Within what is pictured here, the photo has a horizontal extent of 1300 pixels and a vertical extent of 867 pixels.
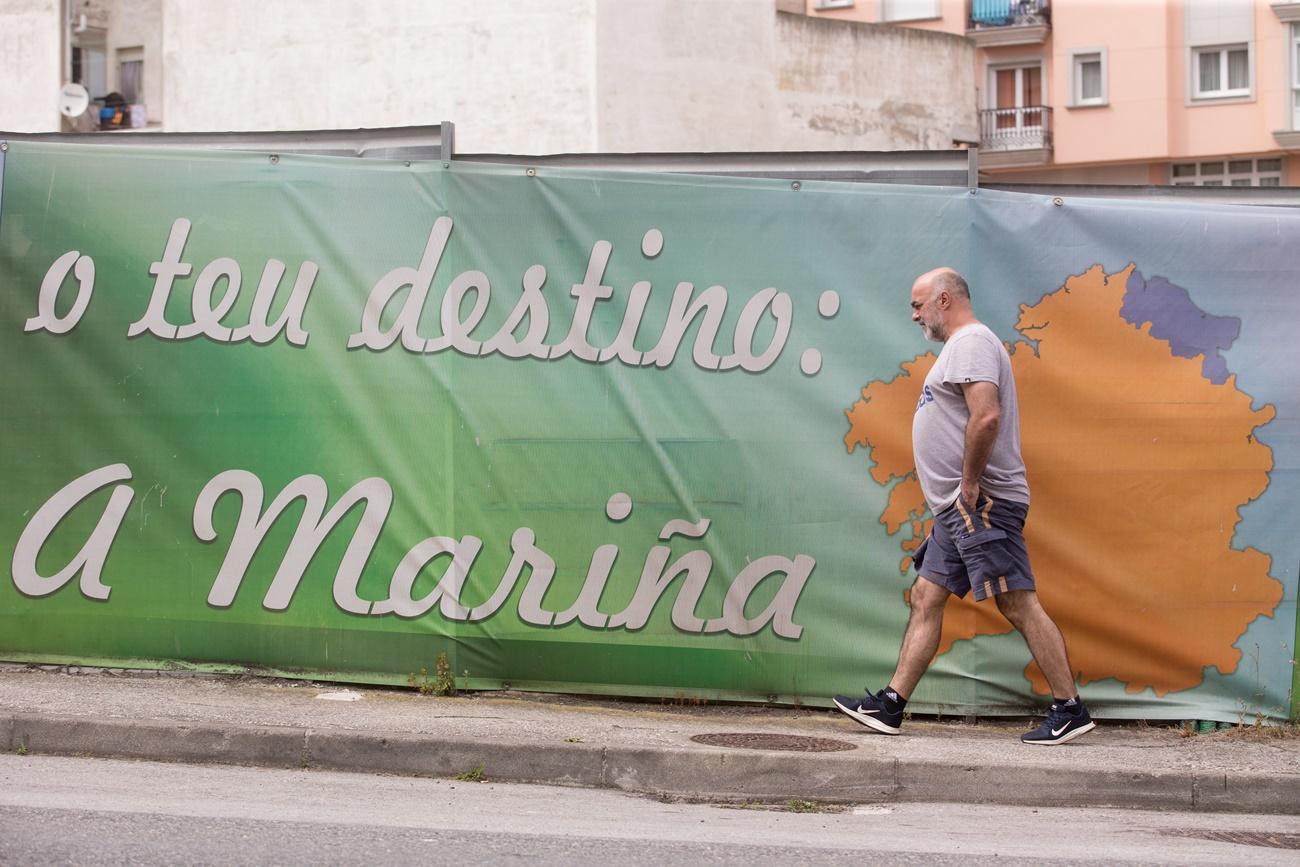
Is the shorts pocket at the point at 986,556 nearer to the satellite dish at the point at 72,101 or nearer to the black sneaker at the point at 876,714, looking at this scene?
the black sneaker at the point at 876,714

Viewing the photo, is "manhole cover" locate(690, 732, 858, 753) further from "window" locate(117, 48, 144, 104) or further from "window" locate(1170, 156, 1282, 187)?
"window" locate(1170, 156, 1282, 187)

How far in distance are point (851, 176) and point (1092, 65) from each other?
38091 millimetres

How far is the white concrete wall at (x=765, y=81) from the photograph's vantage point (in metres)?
28.3

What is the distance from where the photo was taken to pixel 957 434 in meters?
6.55

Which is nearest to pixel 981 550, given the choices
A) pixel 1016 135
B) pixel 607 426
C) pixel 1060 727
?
pixel 1060 727

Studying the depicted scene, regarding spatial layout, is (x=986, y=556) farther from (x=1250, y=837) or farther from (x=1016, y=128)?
(x=1016, y=128)

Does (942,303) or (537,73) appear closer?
(942,303)

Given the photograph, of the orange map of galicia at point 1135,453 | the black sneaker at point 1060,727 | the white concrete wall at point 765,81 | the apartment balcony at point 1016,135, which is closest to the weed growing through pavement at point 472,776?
the black sneaker at point 1060,727

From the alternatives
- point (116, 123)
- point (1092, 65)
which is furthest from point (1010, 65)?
point (116, 123)

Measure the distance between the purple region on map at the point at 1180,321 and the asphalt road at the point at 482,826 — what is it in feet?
6.55

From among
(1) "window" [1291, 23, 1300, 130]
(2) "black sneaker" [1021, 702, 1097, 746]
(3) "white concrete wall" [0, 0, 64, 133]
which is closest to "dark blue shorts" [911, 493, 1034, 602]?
(2) "black sneaker" [1021, 702, 1097, 746]

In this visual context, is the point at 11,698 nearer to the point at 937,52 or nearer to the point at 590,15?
the point at 590,15

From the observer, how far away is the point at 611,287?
7102mm

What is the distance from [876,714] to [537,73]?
905 inches
